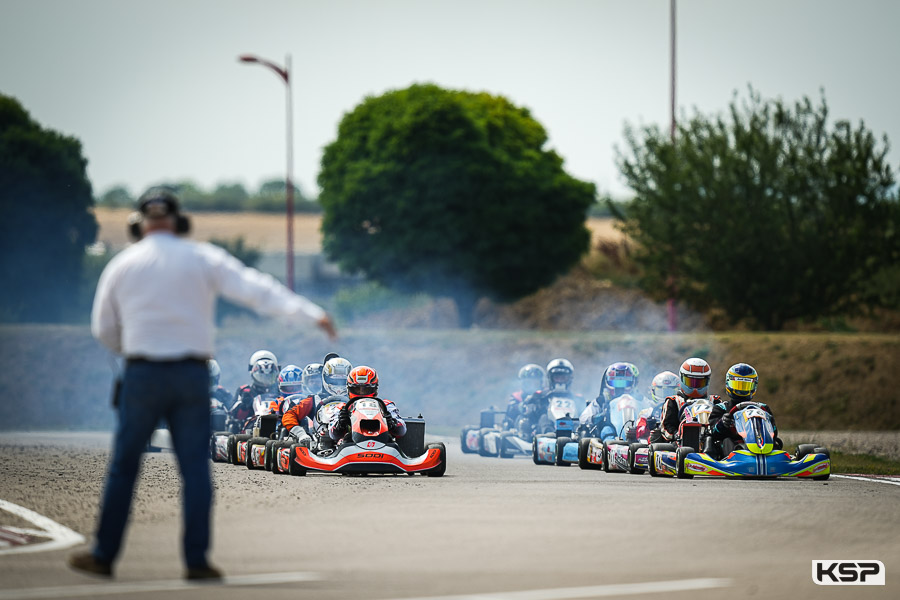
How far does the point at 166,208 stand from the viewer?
8.40 meters

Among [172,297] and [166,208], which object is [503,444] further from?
[172,297]

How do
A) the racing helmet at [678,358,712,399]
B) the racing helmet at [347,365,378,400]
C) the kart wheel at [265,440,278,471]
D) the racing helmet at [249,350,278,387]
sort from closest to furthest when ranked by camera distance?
the racing helmet at [347,365,378,400] → the kart wheel at [265,440,278,471] → the racing helmet at [678,358,712,399] → the racing helmet at [249,350,278,387]

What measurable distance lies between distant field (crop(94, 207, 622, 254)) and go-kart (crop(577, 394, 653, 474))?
7962 cm

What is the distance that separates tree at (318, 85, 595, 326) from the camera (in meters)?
52.3

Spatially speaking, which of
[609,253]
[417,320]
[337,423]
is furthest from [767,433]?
[609,253]

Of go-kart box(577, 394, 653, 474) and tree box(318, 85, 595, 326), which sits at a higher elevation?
tree box(318, 85, 595, 326)

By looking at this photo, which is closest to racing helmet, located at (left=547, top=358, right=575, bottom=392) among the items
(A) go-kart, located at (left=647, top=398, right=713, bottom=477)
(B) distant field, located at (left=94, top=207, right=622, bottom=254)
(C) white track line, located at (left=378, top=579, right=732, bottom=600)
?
(A) go-kart, located at (left=647, top=398, right=713, bottom=477)

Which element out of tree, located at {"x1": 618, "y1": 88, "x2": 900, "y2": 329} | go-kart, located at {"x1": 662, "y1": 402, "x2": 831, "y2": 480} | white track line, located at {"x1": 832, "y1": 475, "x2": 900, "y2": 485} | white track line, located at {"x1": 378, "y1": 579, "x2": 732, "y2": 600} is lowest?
white track line, located at {"x1": 832, "y1": 475, "x2": 900, "y2": 485}

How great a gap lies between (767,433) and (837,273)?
83.8 feet

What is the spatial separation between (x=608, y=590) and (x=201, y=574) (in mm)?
2247

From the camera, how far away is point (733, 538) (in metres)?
10.1

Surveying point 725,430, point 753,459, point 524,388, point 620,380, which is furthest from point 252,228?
point 753,459

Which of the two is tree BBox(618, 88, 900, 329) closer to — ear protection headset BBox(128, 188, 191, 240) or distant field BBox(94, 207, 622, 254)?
ear protection headset BBox(128, 188, 191, 240)

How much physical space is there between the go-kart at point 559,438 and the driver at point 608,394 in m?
0.34
